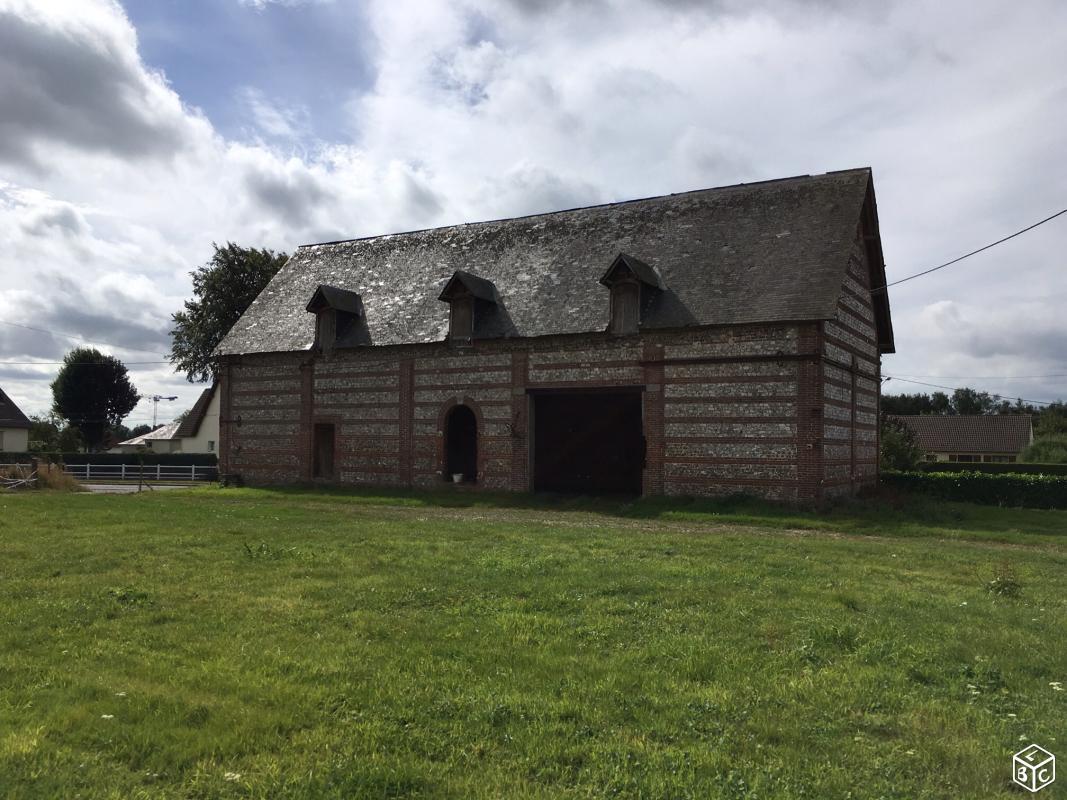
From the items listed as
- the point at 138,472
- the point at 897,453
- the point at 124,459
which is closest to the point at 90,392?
the point at 124,459

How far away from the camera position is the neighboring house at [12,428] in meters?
62.7

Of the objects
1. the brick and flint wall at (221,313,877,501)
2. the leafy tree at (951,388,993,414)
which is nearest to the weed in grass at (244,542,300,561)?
the brick and flint wall at (221,313,877,501)

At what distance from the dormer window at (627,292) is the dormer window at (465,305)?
4302 mm

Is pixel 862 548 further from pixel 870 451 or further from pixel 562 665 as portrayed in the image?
pixel 870 451

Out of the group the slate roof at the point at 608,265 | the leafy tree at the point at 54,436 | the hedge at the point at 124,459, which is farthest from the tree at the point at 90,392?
the slate roof at the point at 608,265

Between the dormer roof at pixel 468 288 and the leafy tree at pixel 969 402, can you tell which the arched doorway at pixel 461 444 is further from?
the leafy tree at pixel 969 402

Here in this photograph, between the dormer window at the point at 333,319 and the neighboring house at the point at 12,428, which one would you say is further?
the neighboring house at the point at 12,428

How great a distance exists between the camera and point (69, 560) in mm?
10930

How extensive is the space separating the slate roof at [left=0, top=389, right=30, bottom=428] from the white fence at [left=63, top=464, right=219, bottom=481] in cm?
2569

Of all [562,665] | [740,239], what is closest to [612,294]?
[740,239]

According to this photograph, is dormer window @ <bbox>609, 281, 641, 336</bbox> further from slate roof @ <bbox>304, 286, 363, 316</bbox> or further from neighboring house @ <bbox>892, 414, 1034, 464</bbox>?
neighboring house @ <bbox>892, 414, 1034, 464</bbox>

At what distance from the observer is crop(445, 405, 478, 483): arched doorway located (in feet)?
84.7

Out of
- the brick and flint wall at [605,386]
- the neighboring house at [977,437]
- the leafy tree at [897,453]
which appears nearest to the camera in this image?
the brick and flint wall at [605,386]

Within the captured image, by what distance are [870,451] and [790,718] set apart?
22.0m
